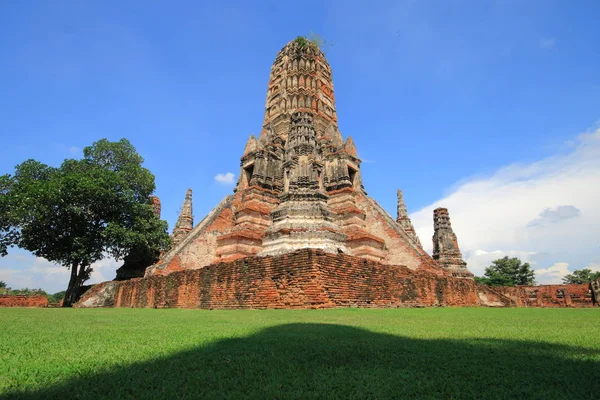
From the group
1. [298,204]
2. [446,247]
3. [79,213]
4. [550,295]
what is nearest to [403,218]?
[446,247]

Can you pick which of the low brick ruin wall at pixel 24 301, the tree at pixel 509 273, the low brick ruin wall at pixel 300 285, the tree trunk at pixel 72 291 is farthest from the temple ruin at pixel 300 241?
the tree at pixel 509 273

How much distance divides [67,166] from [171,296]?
11607mm

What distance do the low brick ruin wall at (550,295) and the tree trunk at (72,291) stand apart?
68.3ft

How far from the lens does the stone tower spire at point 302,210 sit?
12.7 metres

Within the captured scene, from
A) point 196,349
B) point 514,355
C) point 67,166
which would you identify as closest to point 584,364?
point 514,355

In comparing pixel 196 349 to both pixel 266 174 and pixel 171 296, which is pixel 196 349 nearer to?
pixel 171 296

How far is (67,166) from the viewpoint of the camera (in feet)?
60.6

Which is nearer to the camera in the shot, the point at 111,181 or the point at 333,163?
the point at 111,181

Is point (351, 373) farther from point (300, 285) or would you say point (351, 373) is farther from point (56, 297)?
point (56, 297)

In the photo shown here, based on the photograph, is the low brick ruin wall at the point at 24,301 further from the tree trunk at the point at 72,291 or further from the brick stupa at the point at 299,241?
the brick stupa at the point at 299,241

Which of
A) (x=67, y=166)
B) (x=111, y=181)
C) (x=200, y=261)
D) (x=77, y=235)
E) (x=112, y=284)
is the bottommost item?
(x=112, y=284)

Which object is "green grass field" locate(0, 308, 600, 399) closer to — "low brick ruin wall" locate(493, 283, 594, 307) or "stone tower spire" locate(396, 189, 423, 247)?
"low brick ruin wall" locate(493, 283, 594, 307)

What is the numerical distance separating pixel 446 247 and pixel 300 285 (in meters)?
14.5

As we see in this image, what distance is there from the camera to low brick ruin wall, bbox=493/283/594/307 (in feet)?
57.8
